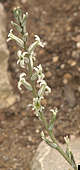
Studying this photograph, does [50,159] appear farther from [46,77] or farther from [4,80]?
[46,77]

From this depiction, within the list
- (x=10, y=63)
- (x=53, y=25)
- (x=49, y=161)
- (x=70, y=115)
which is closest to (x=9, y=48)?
(x=10, y=63)

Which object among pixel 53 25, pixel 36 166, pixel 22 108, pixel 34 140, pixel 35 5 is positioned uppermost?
pixel 35 5

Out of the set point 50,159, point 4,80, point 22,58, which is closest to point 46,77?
point 4,80

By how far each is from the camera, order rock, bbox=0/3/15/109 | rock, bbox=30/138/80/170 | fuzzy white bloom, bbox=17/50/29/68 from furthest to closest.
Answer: rock, bbox=0/3/15/109
rock, bbox=30/138/80/170
fuzzy white bloom, bbox=17/50/29/68

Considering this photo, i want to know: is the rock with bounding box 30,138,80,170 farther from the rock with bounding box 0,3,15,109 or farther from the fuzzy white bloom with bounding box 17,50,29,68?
the fuzzy white bloom with bounding box 17,50,29,68

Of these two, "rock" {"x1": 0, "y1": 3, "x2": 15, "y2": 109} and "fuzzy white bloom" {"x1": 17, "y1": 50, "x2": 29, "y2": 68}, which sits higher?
"rock" {"x1": 0, "y1": 3, "x2": 15, "y2": 109}

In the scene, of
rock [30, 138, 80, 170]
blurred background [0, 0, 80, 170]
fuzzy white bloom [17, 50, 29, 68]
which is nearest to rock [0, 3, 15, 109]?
blurred background [0, 0, 80, 170]

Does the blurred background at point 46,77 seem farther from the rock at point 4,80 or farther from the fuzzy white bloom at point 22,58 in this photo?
the fuzzy white bloom at point 22,58

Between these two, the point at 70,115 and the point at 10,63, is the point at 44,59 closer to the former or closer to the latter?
the point at 10,63
